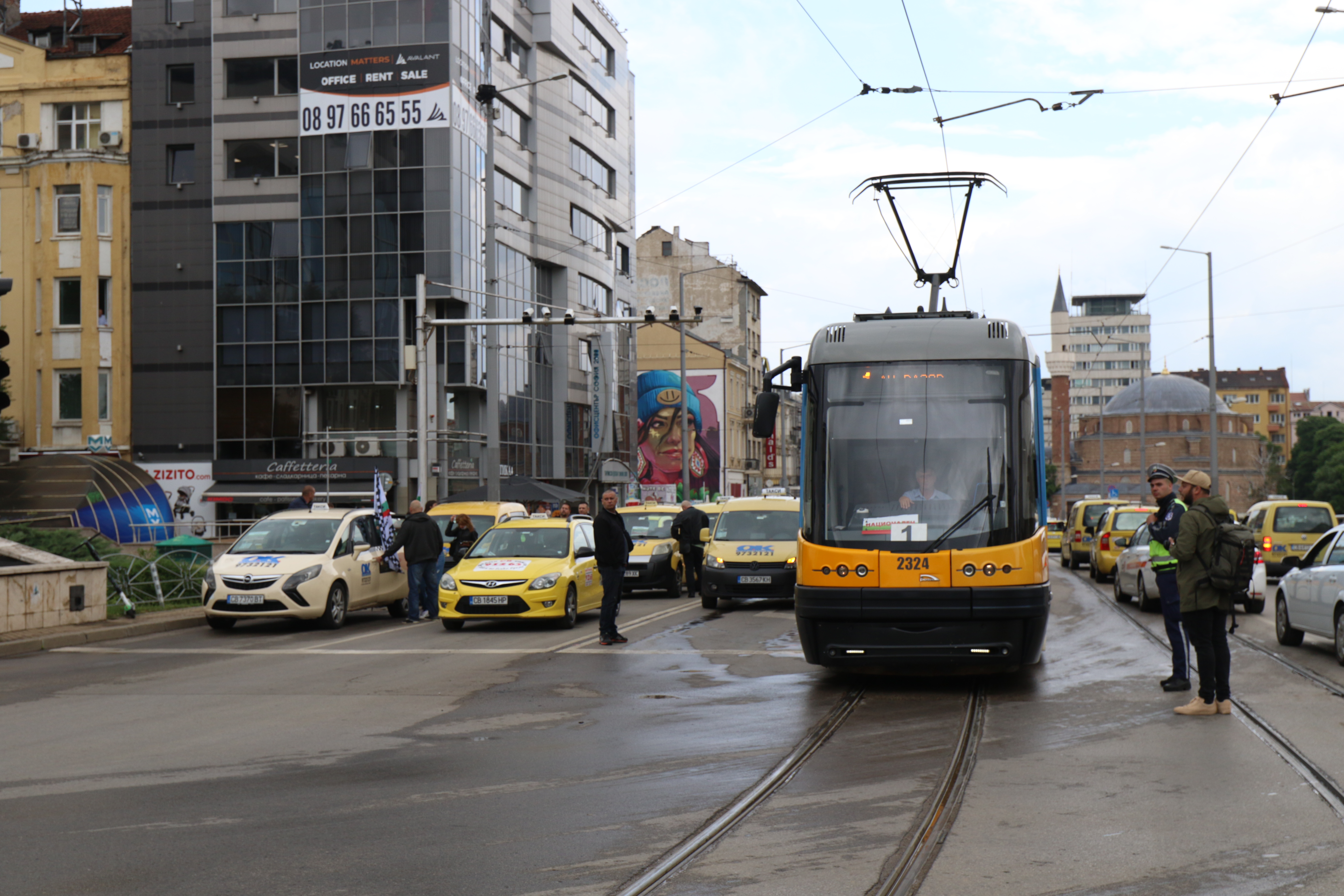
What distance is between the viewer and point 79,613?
17375 millimetres

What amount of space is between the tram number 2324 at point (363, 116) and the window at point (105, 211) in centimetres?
767

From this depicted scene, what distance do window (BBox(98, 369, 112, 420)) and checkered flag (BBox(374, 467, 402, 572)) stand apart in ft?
90.7

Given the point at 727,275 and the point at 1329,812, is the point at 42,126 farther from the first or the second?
the point at 727,275

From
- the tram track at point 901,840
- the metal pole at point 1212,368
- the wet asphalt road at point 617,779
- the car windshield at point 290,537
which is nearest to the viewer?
the tram track at point 901,840

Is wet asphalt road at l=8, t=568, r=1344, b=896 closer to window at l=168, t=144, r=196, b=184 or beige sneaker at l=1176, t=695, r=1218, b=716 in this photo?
beige sneaker at l=1176, t=695, r=1218, b=716

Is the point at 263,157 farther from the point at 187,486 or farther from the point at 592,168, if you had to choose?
the point at 592,168

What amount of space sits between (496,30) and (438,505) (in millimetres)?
30088

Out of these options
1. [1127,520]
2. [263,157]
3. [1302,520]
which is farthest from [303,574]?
[263,157]

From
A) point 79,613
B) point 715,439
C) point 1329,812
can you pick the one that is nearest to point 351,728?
point 1329,812

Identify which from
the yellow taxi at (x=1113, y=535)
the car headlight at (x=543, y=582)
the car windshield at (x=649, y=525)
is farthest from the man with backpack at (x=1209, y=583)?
the yellow taxi at (x=1113, y=535)

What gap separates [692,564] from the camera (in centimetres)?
2489

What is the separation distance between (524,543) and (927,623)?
8.95m

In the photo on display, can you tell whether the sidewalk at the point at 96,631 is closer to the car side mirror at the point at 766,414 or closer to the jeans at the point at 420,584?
the jeans at the point at 420,584

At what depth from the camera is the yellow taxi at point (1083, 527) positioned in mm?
35750
